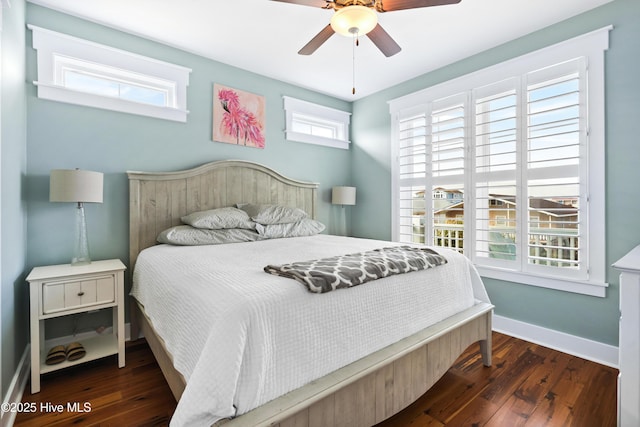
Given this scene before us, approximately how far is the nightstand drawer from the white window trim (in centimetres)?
142

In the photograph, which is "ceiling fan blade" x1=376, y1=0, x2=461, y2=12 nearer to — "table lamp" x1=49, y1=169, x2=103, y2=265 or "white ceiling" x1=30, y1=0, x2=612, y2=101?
"white ceiling" x1=30, y1=0, x2=612, y2=101

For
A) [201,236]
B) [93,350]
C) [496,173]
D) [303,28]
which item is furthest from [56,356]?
[496,173]

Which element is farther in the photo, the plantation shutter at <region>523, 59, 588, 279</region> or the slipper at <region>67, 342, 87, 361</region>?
the plantation shutter at <region>523, 59, 588, 279</region>

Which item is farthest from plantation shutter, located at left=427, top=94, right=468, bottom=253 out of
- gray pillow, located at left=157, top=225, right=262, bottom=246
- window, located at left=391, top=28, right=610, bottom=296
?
gray pillow, located at left=157, top=225, right=262, bottom=246

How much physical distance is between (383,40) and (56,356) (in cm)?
300

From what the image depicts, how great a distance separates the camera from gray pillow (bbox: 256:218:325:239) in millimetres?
2789

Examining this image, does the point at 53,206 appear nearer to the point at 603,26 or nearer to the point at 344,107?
the point at 344,107

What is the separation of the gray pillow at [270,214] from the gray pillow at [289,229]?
1.8 inches

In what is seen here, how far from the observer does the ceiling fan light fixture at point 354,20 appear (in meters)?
1.70

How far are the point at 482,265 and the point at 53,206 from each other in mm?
3689

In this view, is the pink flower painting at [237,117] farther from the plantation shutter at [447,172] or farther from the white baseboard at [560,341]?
the white baseboard at [560,341]

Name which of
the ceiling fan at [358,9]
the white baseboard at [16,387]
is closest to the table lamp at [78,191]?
the white baseboard at [16,387]

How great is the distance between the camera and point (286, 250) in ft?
7.11

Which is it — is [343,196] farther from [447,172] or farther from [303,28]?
[303,28]
